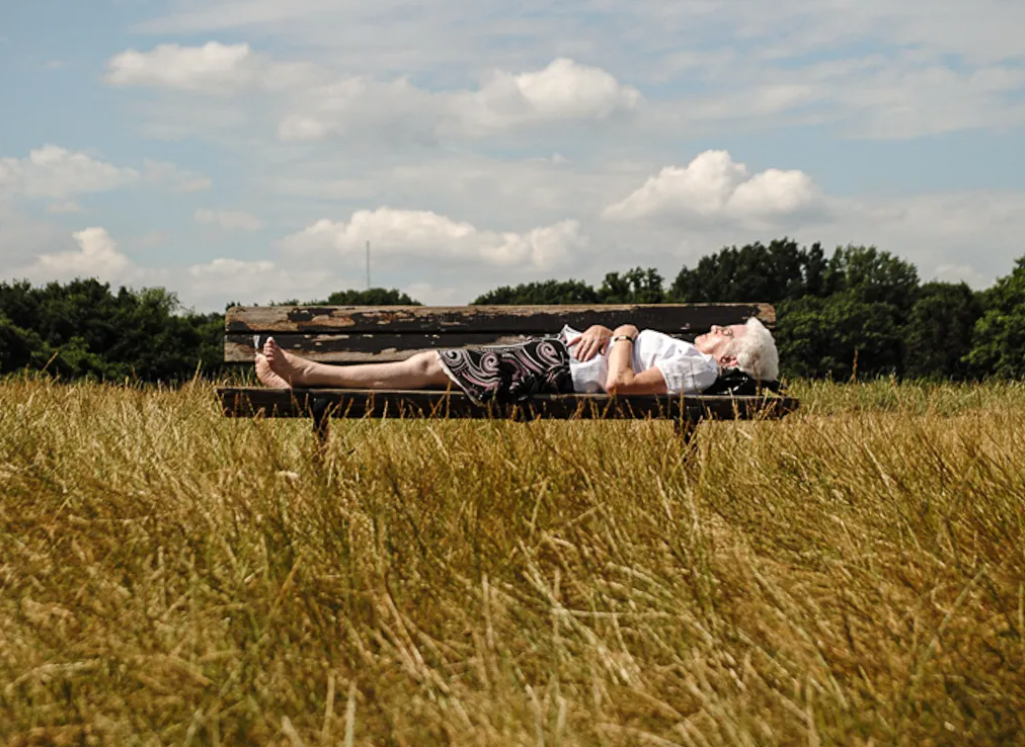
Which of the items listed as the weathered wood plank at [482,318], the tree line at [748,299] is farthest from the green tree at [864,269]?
the weathered wood plank at [482,318]

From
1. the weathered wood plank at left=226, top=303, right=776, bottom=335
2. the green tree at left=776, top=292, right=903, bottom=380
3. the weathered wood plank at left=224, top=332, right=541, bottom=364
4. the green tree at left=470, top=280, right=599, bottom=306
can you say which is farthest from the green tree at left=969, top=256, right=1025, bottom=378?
the weathered wood plank at left=224, top=332, right=541, bottom=364

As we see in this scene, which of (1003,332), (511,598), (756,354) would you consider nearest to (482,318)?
(756,354)

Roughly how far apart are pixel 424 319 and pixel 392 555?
273 cm

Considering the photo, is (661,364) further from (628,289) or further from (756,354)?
(628,289)

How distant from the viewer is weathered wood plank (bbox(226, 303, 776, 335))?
16.7 ft

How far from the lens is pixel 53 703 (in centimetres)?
214

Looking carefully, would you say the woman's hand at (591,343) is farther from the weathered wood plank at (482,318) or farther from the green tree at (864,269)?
the green tree at (864,269)

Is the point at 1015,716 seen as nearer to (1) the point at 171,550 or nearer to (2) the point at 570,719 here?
(2) the point at 570,719

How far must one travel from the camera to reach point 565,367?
4.83 meters

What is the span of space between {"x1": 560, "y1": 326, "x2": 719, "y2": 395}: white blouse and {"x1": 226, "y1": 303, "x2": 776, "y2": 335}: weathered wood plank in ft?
0.37

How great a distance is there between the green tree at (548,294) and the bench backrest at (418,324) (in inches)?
451

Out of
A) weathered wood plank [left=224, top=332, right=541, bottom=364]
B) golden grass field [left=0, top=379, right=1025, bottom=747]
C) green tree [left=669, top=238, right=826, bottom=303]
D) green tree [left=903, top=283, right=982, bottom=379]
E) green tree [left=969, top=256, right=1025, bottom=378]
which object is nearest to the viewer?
Answer: golden grass field [left=0, top=379, right=1025, bottom=747]

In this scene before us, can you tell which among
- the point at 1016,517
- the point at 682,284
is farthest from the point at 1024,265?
the point at 1016,517

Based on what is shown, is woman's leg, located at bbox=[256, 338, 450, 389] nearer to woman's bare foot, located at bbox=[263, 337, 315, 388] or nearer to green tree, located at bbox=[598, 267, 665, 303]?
woman's bare foot, located at bbox=[263, 337, 315, 388]
